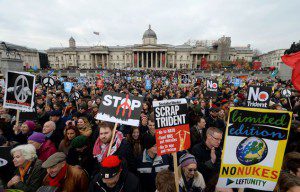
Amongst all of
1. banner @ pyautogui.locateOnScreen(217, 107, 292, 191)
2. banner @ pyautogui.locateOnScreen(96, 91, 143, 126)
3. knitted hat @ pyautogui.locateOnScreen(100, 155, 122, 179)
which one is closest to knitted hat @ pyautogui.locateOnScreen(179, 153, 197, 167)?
banner @ pyautogui.locateOnScreen(217, 107, 292, 191)

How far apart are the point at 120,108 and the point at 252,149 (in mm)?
2456

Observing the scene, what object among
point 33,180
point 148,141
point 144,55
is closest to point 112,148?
point 148,141

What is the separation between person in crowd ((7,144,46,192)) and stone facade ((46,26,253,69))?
7850cm

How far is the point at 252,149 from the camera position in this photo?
2.20 meters

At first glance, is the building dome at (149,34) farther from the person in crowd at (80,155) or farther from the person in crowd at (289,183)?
the person in crowd at (289,183)

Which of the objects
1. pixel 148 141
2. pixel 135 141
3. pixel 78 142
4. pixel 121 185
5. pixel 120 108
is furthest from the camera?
pixel 135 141

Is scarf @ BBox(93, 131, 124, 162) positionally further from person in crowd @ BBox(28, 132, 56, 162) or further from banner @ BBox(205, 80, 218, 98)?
banner @ BBox(205, 80, 218, 98)

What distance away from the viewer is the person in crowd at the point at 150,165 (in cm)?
338

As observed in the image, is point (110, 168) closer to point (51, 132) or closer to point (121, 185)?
point (121, 185)

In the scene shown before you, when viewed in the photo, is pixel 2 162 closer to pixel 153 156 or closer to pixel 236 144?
pixel 153 156

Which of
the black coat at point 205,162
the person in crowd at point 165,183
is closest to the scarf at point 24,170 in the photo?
the person in crowd at point 165,183

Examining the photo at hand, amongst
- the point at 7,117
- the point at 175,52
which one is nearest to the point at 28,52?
the point at 175,52

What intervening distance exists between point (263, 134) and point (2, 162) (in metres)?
4.16

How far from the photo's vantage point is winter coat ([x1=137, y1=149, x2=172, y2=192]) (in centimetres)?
338
